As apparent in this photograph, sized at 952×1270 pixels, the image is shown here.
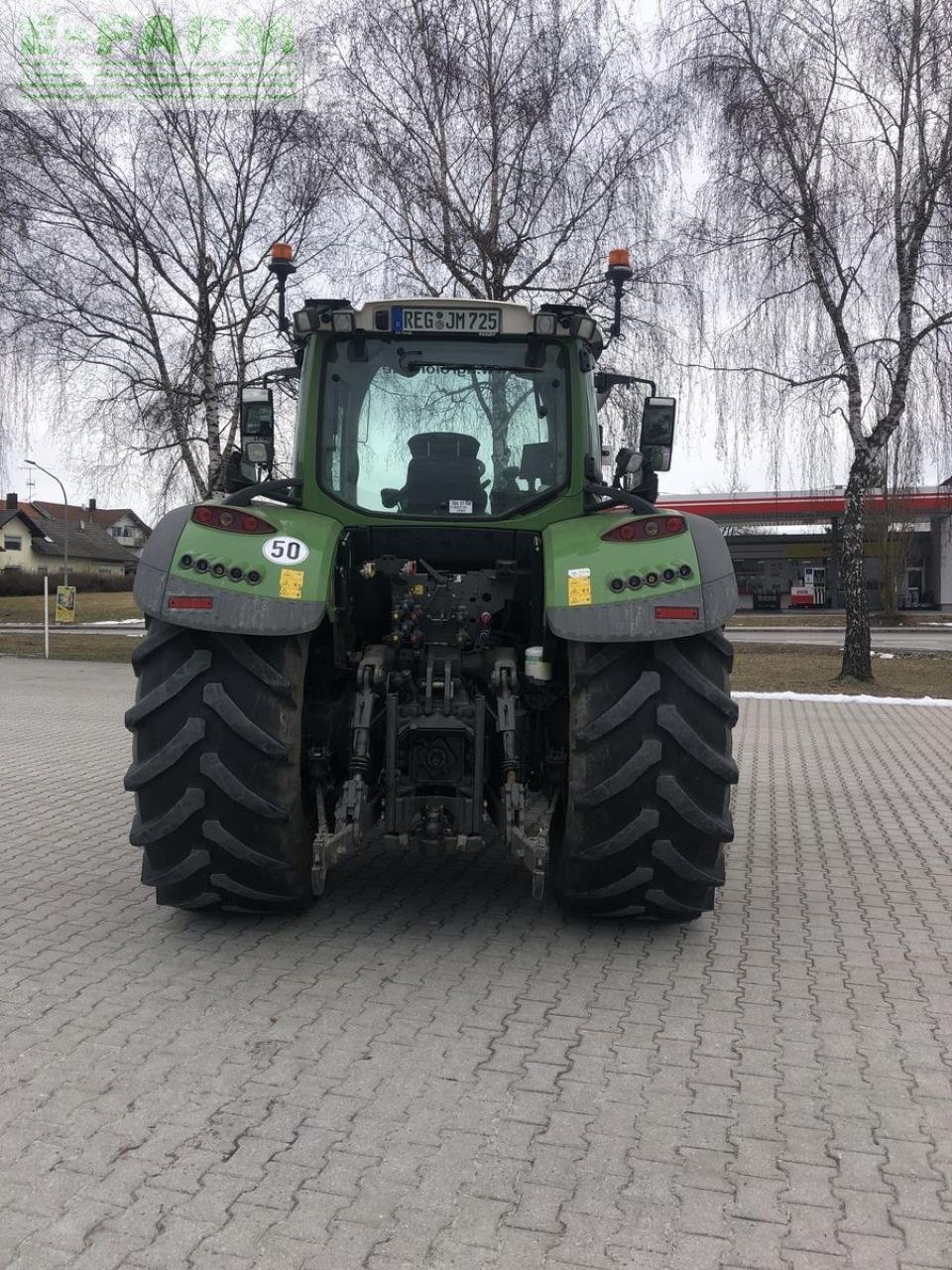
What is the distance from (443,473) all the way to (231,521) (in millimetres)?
1097

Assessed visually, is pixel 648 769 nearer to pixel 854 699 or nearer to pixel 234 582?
pixel 234 582

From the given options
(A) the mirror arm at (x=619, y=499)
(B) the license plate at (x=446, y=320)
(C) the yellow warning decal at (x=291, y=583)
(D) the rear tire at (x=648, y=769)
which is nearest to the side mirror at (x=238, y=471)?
(B) the license plate at (x=446, y=320)

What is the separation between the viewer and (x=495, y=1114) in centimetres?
328

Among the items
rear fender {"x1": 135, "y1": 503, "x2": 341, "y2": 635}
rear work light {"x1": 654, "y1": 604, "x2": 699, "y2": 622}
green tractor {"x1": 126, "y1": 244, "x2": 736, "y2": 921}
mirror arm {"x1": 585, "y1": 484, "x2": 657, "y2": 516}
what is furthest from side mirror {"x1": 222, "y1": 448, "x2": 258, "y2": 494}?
rear work light {"x1": 654, "y1": 604, "x2": 699, "y2": 622}

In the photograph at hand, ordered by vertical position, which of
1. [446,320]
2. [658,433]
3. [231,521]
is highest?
[446,320]

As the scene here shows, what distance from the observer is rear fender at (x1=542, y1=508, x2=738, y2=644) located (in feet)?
14.8

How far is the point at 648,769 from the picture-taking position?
179 inches

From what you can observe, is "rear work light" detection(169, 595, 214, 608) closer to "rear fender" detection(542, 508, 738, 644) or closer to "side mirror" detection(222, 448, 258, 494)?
"rear fender" detection(542, 508, 738, 644)

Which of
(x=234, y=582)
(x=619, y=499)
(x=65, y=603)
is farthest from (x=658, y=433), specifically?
(x=65, y=603)

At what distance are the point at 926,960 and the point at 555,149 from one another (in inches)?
579

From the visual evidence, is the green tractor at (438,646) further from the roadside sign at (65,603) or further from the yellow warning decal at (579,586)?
the roadside sign at (65,603)

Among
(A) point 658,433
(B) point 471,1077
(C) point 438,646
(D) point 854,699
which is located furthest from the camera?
(D) point 854,699

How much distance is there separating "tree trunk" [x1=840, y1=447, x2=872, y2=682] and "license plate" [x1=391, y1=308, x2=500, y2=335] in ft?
42.6

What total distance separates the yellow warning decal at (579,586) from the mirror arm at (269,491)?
152cm
